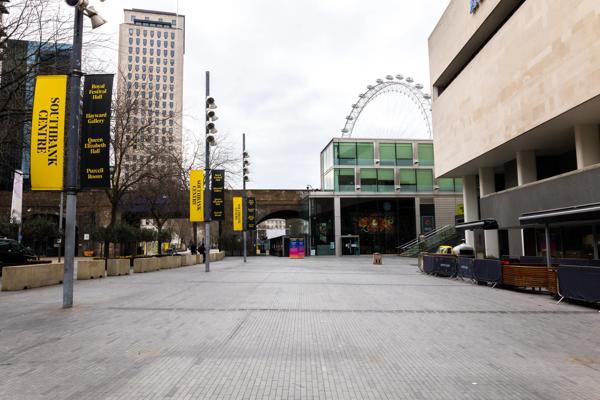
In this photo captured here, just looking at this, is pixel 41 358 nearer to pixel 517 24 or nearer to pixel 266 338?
pixel 266 338

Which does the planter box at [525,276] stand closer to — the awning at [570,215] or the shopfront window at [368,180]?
the awning at [570,215]

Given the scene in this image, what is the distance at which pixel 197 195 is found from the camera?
83.4 feet

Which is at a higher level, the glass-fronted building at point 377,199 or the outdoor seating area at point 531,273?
the glass-fronted building at point 377,199

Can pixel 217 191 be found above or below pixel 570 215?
above

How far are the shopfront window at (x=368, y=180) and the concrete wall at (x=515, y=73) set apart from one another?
16.7m

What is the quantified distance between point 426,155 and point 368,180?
26.1 ft

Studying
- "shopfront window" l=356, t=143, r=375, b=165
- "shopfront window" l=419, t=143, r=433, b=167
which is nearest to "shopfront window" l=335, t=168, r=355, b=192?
"shopfront window" l=356, t=143, r=375, b=165

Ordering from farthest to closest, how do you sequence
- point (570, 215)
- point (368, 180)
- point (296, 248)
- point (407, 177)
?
point (407, 177), point (368, 180), point (296, 248), point (570, 215)

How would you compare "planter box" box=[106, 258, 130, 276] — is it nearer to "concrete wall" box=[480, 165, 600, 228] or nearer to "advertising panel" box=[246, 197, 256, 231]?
"advertising panel" box=[246, 197, 256, 231]

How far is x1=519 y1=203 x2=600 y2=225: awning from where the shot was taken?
11.1 meters

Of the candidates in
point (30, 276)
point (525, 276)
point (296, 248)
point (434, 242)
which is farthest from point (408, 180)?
point (30, 276)

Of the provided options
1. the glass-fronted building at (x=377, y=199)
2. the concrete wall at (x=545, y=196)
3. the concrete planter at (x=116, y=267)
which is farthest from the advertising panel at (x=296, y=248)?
the concrete planter at (x=116, y=267)

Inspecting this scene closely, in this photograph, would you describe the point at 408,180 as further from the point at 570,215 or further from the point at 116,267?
the point at 570,215

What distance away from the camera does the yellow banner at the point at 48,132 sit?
10180 mm
